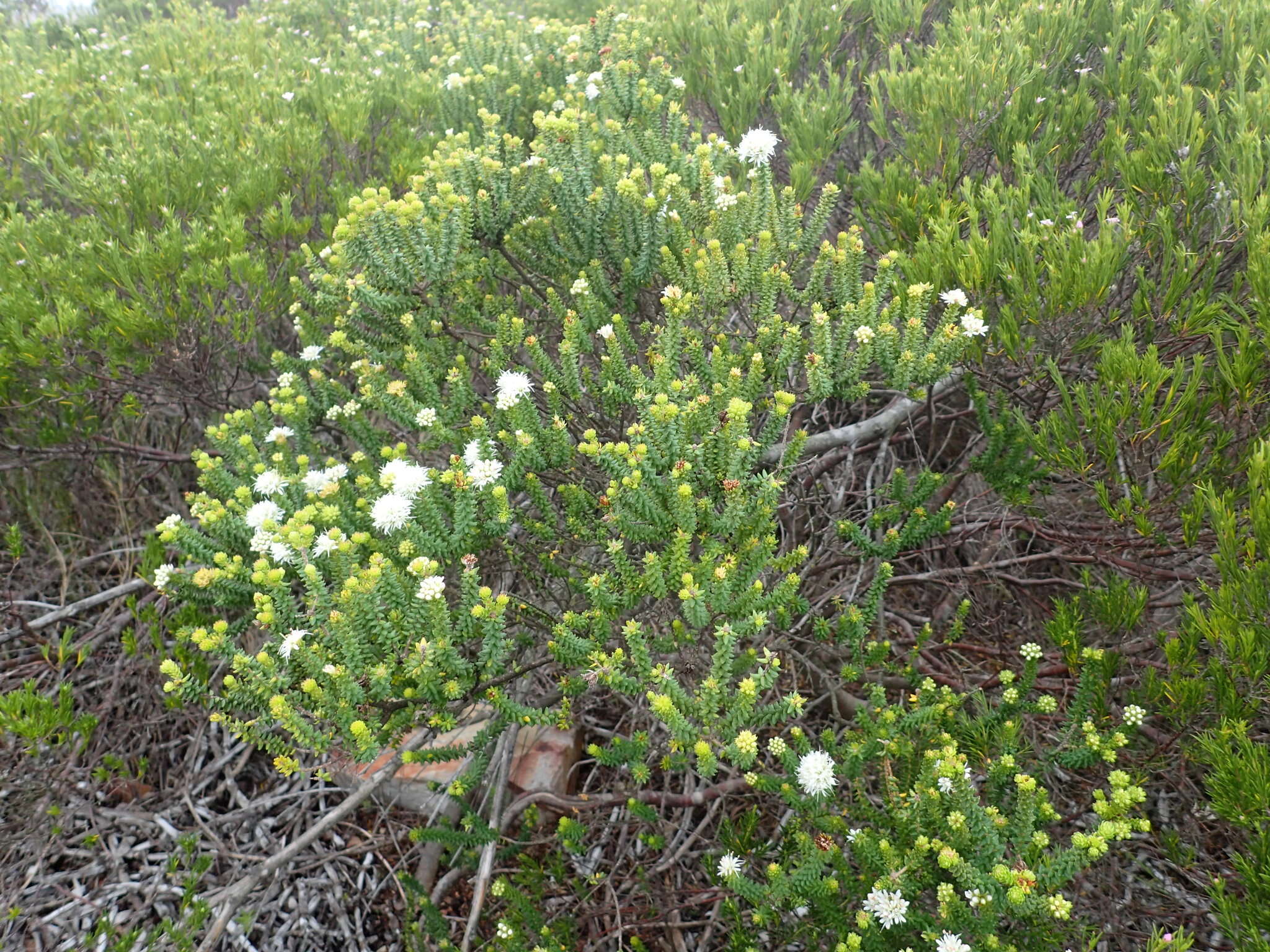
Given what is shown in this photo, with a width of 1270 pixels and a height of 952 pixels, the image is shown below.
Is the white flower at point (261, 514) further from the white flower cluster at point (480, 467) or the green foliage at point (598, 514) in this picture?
the white flower cluster at point (480, 467)

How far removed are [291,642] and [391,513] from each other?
0.51 meters

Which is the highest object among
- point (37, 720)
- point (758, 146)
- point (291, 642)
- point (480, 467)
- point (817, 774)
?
point (758, 146)

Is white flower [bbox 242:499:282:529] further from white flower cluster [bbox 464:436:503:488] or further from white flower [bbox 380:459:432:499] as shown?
white flower cluster [bbox 464:436:503:488]

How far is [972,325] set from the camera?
8.82 feet

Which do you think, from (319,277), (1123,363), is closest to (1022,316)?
(1123,363)

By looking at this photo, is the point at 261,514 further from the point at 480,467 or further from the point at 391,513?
the point at 480,467

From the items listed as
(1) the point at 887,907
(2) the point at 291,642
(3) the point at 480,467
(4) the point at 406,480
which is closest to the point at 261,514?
(4) the point at 406,480

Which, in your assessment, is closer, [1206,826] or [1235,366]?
[1235,366]

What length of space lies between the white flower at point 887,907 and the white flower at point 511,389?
1.89 metres

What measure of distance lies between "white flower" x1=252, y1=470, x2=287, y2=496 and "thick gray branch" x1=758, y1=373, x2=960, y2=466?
1.84 m

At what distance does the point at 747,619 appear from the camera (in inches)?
87.2

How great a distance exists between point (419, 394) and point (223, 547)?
3.02 feet

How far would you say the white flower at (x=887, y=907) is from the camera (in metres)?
2.01

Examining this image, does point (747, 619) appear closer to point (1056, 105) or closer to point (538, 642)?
point (538, 642)
